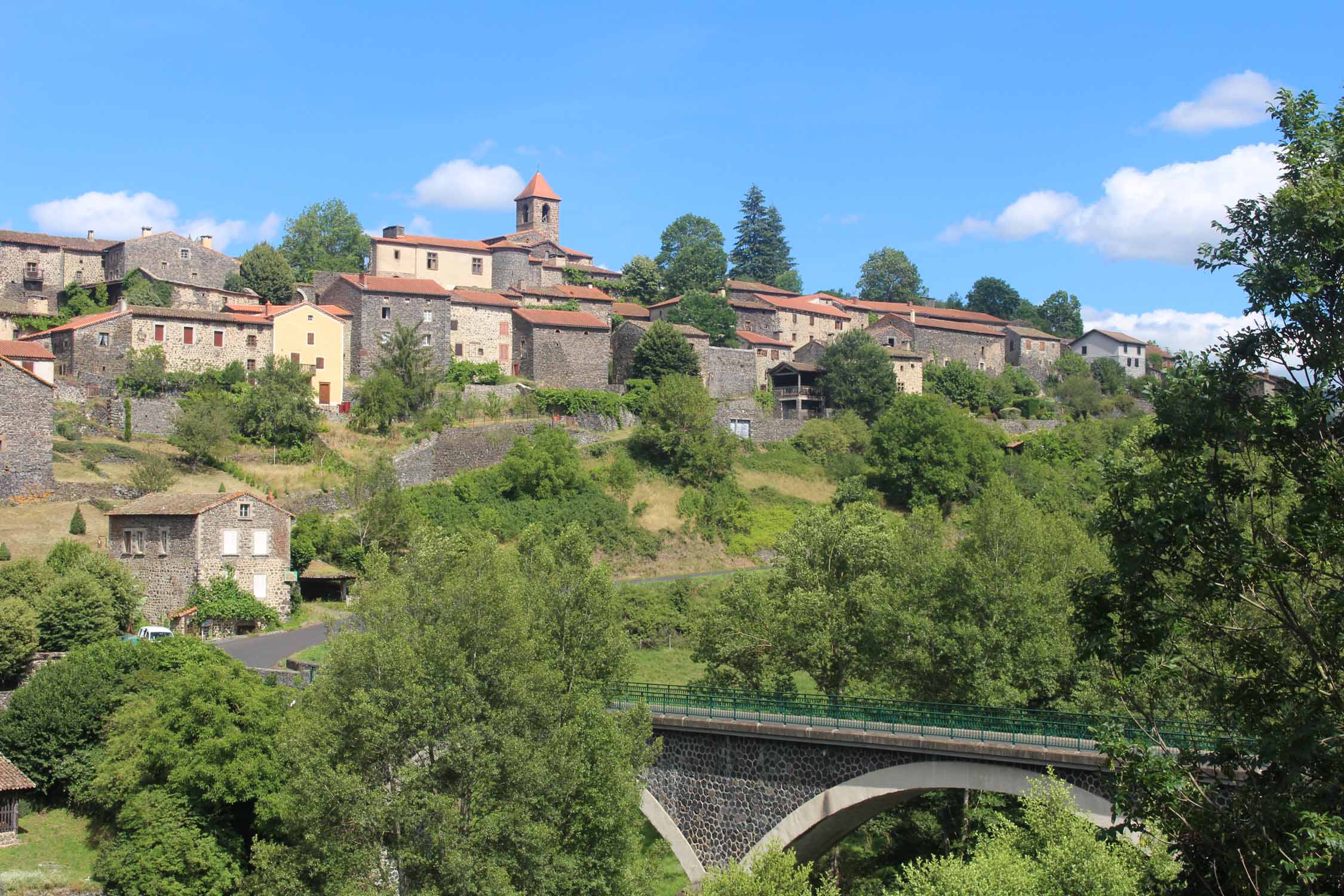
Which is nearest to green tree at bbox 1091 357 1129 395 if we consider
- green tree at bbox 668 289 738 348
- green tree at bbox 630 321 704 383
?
green tree at bbox 668 289 738 348

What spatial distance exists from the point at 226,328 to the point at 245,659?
2647 centimetres

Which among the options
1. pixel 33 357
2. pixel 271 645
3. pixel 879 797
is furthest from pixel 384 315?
pixel 879 797

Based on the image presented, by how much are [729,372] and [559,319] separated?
9.93 m

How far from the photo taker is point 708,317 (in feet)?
243

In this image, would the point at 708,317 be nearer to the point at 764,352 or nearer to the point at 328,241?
the point at 764,352

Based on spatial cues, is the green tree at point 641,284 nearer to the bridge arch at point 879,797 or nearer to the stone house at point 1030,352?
the stone house at point 1030,352

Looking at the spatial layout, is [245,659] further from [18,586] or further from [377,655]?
[377,655]

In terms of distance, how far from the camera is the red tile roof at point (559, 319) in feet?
221

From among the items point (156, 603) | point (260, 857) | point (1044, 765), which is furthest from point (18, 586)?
point (1044, 765)

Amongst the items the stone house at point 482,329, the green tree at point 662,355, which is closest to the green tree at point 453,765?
the green tree at point 662,355

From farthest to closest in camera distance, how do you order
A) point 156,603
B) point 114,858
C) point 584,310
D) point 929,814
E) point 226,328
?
point 584,310
point 226,328
point 156,603
point 929,814
point 114,858

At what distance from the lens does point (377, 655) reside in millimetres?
25359

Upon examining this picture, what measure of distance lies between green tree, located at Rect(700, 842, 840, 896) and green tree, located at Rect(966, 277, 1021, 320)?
9156cm

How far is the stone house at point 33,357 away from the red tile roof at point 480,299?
2005 cm
